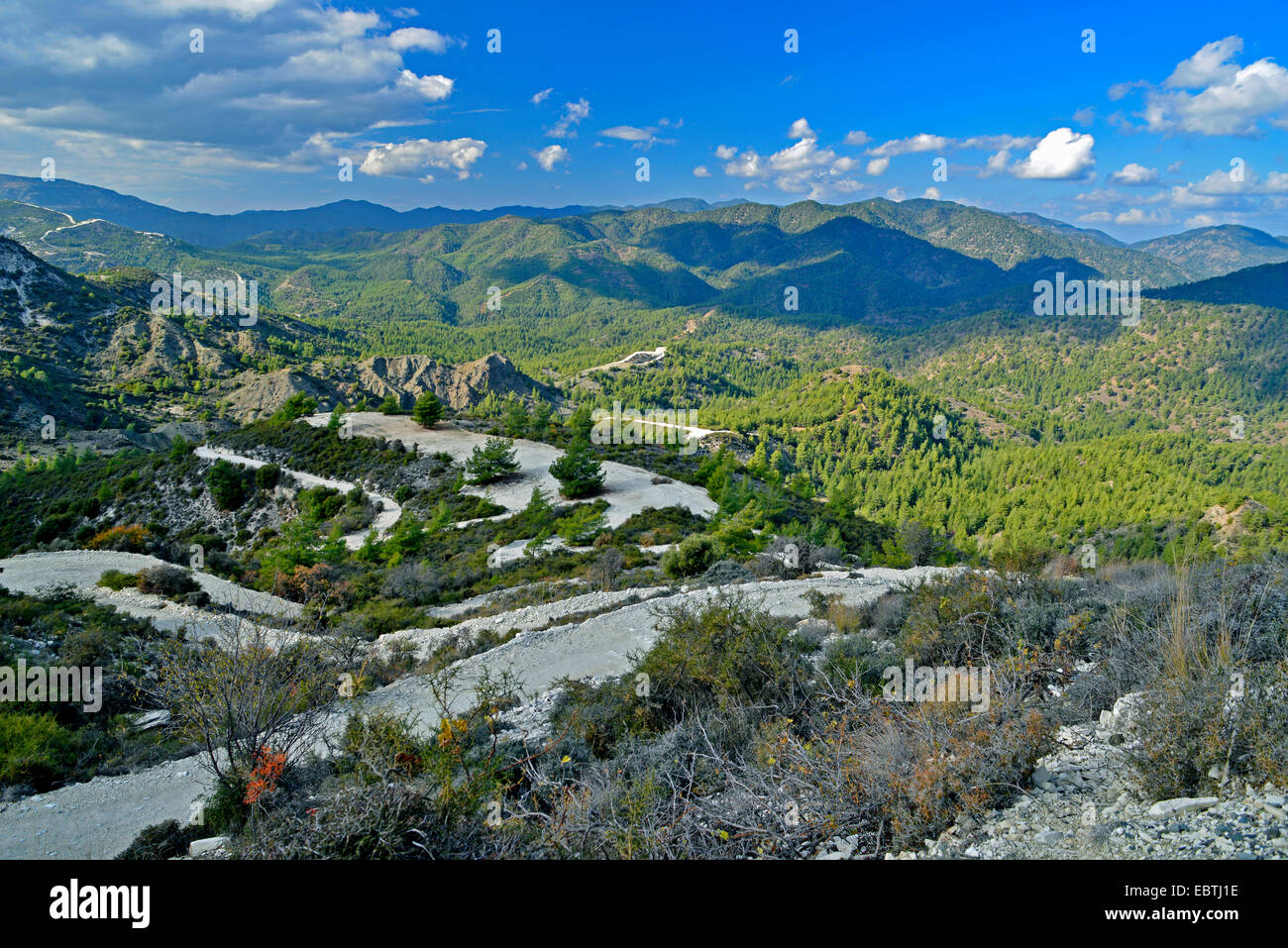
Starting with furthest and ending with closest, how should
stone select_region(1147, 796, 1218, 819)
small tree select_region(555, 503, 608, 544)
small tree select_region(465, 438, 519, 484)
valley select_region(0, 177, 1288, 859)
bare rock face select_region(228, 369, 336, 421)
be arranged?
bare rock face select_region(228, 369, 336, 421) → small tree select_region(465, 438, 519, 484) → small tree select_region(555, 503, 608, 544) → valley select_region(0, 177, 1288, 859) → stone select_region(1147, 796, 1218, 819)

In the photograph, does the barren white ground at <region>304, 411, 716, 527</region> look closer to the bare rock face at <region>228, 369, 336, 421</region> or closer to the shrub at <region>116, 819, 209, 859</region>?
the shrub at <region>116, 819, 209, 859</region>

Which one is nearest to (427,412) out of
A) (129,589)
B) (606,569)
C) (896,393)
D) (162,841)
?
(129,589)

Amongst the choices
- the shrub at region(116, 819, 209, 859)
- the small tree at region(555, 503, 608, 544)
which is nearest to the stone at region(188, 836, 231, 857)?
the shrub at region(116, 819, 209, 859)

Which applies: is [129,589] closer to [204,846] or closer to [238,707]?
[204,846]

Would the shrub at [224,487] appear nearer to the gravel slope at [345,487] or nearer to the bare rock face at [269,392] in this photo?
the gravel slope at [345,487]

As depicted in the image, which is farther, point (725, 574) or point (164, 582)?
point (164, 582)

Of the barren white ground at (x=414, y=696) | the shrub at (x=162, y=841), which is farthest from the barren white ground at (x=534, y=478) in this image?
the shrub at (x=162, y=841)
